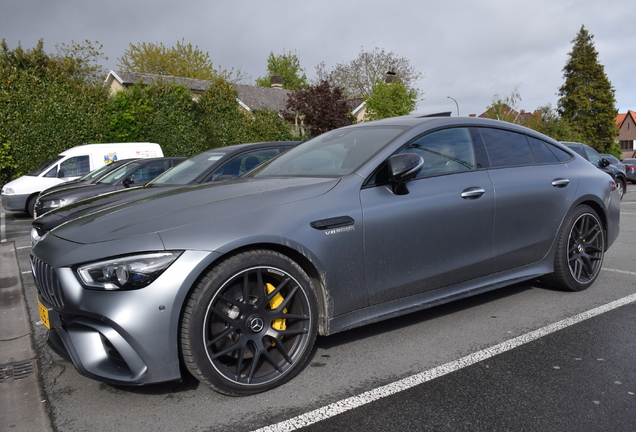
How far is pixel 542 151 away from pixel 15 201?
13.9 m

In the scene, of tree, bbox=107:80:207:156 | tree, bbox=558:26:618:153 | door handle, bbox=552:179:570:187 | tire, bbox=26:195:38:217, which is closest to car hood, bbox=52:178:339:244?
door handle, bbox=552:179:570:187

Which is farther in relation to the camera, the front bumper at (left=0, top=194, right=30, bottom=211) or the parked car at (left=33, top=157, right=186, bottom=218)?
the front bumper at (left=0, top=194, right=30, bottom=211)

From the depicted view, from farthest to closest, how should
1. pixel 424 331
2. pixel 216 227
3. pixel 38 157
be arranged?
pixel 38 157 < pixel 424 331 < pixel 216 227

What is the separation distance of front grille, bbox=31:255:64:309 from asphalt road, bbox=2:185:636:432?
60 centimetres

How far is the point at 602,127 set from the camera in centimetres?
5819

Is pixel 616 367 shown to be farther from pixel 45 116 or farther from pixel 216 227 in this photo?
pixel 45 116

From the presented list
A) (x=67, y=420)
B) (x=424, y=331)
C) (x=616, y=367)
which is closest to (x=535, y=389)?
(x=616, y=367)

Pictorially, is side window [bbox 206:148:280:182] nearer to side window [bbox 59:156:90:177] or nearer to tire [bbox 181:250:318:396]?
tire [bbox 181:250:318:396]

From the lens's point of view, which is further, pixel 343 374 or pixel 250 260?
pixel 343 374

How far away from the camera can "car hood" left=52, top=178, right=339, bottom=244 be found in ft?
8.66

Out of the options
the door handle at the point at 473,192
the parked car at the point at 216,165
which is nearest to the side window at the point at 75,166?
the parked car at the point at 216,165

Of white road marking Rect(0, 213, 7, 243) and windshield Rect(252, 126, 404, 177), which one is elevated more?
windshield Rect(252, 126, 404, 177)

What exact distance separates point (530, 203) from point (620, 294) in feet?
4.47

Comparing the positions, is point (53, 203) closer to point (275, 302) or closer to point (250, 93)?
point (275, 302)
